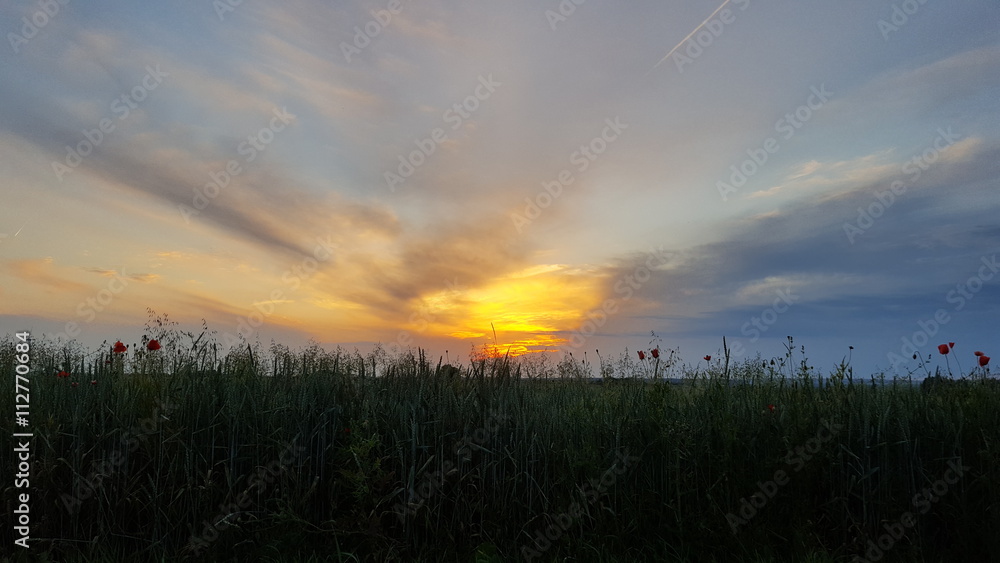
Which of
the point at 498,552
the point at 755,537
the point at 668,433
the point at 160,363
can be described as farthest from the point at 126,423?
the point at 755,537

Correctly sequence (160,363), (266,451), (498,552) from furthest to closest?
(160,363), (266,451), (498,552)

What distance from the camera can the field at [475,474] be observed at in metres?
5.87

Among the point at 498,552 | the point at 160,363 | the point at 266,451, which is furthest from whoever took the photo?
the point at 160,363

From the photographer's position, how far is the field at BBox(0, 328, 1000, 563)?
5.87 metres

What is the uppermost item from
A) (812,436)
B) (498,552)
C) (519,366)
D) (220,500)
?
(519,366)

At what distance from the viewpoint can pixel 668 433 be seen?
625 cm

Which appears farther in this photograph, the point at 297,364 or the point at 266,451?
the point at 297,364

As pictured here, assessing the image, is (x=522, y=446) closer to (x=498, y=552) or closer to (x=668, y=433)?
(x=498, y=552)

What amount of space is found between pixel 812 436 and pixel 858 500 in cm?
75

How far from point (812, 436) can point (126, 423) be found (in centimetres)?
733

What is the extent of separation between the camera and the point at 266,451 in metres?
6.22

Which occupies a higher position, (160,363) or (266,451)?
(160,363)

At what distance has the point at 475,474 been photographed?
6.20 metres

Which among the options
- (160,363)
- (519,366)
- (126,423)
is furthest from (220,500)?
(519,366)
